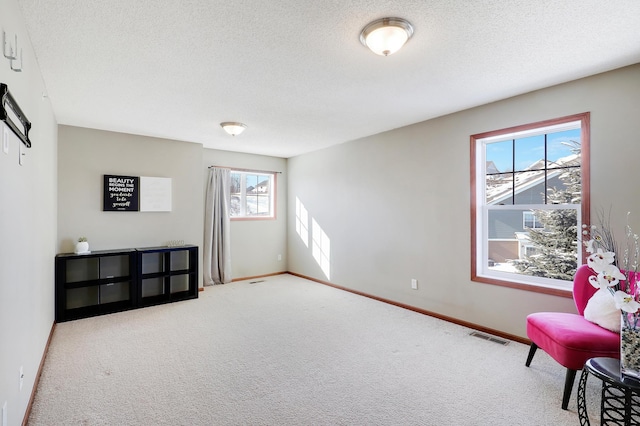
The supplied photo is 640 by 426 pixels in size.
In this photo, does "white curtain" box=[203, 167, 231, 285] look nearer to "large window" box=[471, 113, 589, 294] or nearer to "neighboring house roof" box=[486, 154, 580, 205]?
"large window" box=[471, 113, 589, 294]

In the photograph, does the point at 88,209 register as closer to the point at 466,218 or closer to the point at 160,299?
the point at 160,299

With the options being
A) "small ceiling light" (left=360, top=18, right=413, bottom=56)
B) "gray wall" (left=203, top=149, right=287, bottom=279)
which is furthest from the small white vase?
"small ceiling light" (left=360, top=18, right=413, bottom=56)

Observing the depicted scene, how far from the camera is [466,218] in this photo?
146 inches

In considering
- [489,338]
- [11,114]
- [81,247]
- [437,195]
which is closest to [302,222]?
[437,195]

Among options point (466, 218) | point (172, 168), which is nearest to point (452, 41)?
point (466, 218)

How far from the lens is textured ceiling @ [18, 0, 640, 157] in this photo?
6.31ft

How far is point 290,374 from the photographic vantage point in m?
2.62

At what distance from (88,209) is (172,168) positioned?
1.27 metres

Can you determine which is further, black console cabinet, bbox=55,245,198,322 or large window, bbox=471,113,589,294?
black console cabinet, bbox=55,245,198,322

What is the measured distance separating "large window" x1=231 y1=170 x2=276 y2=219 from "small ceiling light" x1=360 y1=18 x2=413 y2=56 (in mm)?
4536

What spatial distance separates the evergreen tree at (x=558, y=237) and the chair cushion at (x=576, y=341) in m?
Result: 0.85

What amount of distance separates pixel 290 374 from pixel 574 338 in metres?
2.07

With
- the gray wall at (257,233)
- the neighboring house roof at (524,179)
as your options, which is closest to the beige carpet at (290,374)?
the neighboring house roof at (524,179)

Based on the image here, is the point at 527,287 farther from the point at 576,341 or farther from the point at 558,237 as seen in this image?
the point at 576,341
